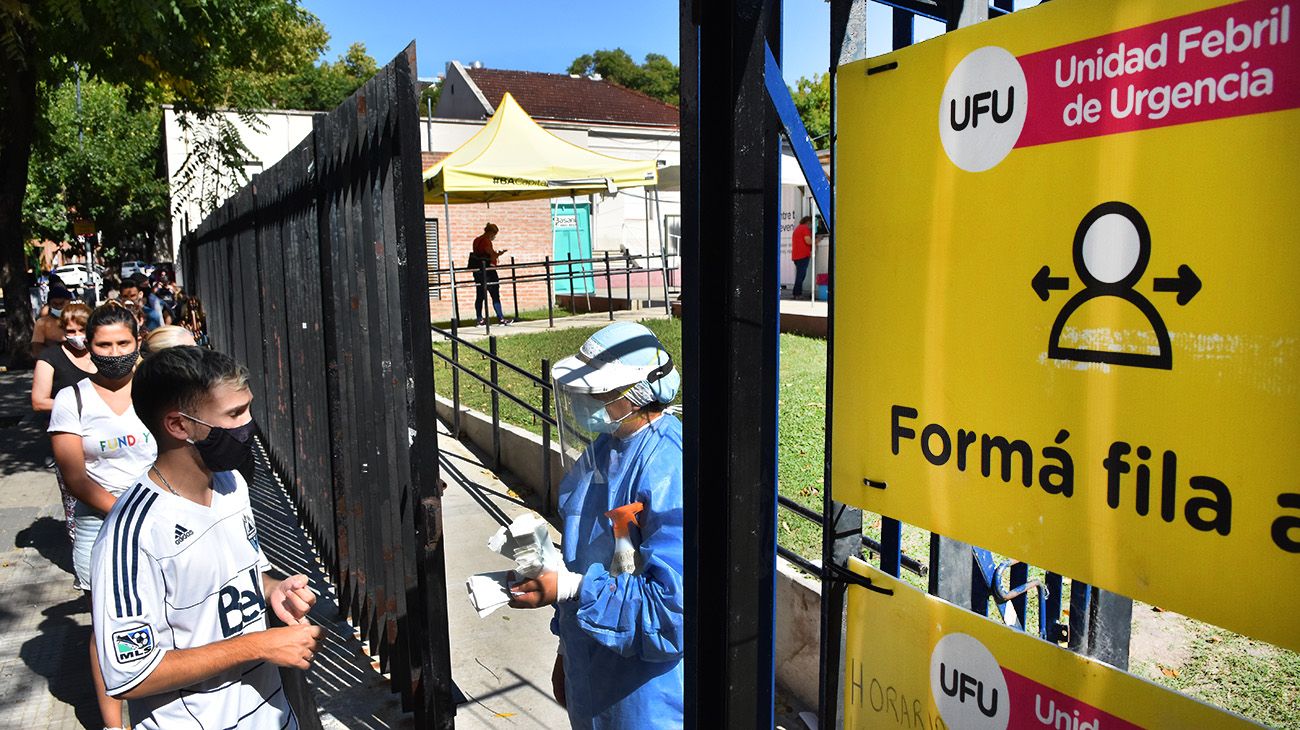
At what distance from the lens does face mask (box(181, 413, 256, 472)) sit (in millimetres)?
2602

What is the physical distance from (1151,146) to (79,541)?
4925mm

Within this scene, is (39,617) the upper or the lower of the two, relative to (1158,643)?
lower

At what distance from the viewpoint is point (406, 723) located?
388cm

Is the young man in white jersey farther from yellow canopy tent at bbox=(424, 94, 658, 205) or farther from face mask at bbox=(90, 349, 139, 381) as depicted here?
yellow canopy tent at bbox=(424, 94, 658, 205)

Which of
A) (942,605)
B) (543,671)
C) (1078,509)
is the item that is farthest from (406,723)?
(1078,509)

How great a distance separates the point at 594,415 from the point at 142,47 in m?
7.37

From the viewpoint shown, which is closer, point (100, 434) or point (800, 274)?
point (100, 434)

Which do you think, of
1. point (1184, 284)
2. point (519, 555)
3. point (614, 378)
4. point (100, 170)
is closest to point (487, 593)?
point (519, 555)

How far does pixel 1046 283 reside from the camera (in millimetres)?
1278

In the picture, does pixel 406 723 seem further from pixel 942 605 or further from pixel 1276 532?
pixel 1276 532

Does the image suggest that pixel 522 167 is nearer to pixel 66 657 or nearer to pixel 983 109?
pixel 66 657

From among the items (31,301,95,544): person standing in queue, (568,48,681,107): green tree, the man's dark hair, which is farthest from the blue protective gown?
(568,48,681,107): green tree

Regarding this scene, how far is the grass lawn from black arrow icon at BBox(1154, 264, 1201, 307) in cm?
144

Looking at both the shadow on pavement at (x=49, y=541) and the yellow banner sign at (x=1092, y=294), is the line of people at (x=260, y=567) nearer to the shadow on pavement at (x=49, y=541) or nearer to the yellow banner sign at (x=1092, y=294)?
the yellow banner sign at (x=1092, y=294)
